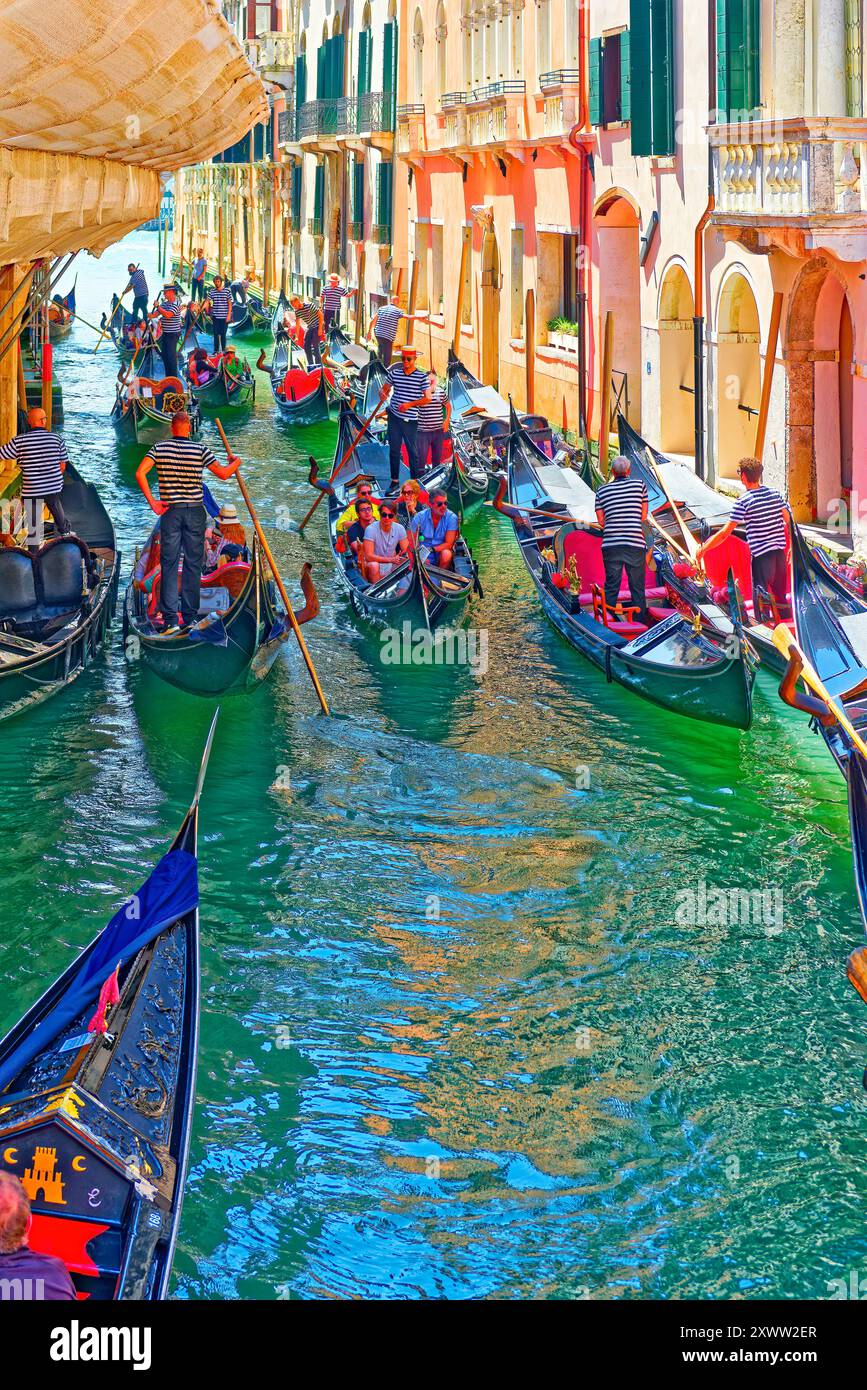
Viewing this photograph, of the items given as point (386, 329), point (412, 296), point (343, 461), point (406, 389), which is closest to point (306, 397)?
point (386, 329)

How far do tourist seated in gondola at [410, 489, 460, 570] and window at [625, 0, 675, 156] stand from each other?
371cm

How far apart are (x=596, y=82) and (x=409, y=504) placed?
17.8 ft

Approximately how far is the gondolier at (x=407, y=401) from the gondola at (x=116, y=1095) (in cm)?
767

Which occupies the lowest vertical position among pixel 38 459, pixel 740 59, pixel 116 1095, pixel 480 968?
pixel 480 968

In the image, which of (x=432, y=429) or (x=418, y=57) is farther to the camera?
(x=418, y=57)

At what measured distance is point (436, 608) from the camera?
355 inches

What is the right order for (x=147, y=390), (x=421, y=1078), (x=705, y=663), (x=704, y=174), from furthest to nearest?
(x=147, y=390) → (x=704, y=174) → (x=705, y=663) → (x=421, y=1078)

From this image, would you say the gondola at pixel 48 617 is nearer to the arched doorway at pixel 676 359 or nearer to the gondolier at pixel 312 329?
the arched doorway at pixel 676 359

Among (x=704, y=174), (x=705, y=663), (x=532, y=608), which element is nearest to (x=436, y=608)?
(x=532, y=608)

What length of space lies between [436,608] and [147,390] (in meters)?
8.85

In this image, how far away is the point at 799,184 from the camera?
8773mm

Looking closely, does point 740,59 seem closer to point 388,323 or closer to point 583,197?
point 583,197

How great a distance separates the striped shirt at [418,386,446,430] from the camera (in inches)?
471
